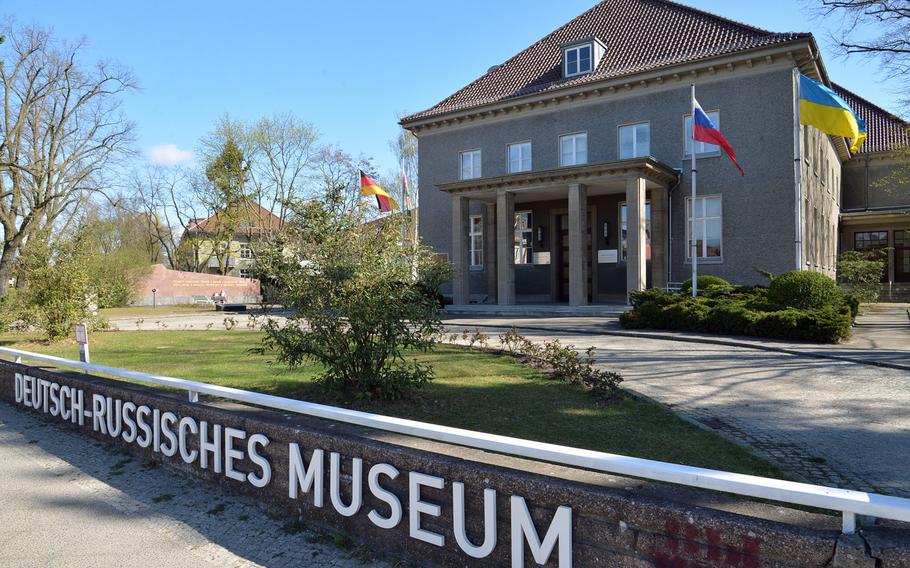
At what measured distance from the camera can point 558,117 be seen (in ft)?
87.8

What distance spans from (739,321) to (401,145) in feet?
126

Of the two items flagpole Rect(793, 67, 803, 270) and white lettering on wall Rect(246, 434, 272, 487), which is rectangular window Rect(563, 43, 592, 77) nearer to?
flagpole Rect(793, 67, 803, 270)

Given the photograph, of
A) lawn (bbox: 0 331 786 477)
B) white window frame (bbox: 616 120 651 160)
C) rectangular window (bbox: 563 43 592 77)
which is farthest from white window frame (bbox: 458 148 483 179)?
lawn (bbox: 0 331 786 477)

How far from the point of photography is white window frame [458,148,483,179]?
29281 millimetres

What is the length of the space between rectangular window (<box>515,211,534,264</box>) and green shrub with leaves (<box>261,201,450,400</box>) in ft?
72.3

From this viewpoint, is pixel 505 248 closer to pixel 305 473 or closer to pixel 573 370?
pixel 573 370

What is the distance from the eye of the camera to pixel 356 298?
6309mm

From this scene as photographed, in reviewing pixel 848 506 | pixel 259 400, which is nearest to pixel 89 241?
pixel 259 400

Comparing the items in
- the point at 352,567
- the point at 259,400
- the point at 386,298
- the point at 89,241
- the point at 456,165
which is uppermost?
the point at 456,165

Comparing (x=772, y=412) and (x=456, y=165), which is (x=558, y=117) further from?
(x=772, y=412)

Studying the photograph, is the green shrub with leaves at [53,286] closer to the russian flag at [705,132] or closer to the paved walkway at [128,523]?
the paved walkway at [128,523]

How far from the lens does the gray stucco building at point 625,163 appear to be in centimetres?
2183

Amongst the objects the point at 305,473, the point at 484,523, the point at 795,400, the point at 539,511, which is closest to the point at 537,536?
the point at 539,511

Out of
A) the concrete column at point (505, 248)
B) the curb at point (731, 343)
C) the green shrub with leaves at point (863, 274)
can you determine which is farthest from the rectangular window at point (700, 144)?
the curb at point (731, 343)
